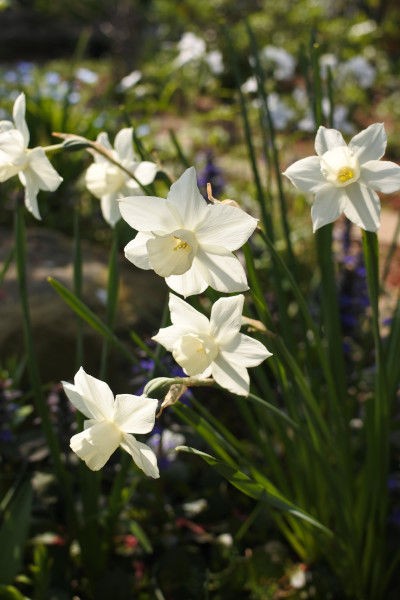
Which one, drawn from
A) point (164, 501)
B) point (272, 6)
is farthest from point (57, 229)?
point (272, 6)

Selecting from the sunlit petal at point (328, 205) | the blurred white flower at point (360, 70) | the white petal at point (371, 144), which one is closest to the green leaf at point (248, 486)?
the sunlit petal at point (328, 205)

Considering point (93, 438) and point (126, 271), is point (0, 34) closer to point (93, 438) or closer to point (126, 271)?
point (126, 271)

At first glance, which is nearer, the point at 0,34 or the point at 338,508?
the point at 338,508

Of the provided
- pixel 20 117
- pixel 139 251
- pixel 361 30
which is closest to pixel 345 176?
pixel 139 251

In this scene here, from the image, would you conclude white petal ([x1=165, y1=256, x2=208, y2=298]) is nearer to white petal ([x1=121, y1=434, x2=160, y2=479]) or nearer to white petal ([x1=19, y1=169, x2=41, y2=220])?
white petal ([x1=121, y1=434, x2=160, y2=479])

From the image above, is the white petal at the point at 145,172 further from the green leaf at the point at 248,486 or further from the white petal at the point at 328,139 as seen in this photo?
the green leaf at the point at 248,486

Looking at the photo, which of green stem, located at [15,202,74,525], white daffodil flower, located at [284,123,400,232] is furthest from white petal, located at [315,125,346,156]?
green stem, located at [15,202,74,525]
